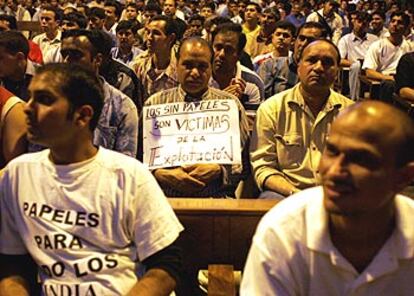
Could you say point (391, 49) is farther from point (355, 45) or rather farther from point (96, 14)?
point (96, 14)

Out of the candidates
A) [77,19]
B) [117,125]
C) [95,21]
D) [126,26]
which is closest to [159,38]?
[77,19]

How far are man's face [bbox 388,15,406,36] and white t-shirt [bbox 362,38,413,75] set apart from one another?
145 millimetres

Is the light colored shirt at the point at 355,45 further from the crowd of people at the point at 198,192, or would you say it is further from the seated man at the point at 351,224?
the seated man at the point at 351,224

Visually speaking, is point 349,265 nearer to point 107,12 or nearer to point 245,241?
point 245,241

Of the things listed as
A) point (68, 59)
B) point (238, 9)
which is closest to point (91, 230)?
point (68, 59)

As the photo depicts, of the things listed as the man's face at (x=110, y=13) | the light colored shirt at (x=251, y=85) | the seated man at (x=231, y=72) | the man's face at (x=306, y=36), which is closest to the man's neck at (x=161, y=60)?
the seated man at (x=231, y=72)

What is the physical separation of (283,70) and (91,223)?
3.77 metres

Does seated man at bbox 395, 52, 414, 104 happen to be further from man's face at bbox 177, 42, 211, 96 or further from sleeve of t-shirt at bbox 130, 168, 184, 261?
sleeve of t-shirt at bbox 130, 168, 184, 261

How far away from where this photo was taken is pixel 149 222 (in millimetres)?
2334

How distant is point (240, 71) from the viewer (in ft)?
17.0

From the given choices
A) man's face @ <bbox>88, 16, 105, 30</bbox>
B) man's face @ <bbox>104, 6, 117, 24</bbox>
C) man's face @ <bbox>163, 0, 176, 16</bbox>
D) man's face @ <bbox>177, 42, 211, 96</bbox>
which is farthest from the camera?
man's face @ <bbox>163, 0, 176, 16</bbox>

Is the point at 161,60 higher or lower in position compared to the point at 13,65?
lower

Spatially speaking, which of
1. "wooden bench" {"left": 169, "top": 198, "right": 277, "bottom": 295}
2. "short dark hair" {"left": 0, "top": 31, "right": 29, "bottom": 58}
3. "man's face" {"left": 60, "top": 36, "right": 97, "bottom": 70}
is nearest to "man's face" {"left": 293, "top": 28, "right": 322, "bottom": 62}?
"man's face" {"left": 60, "top": 36, "right": 97, "bottom": 70}

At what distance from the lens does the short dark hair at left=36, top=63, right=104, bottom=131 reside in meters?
2.39
